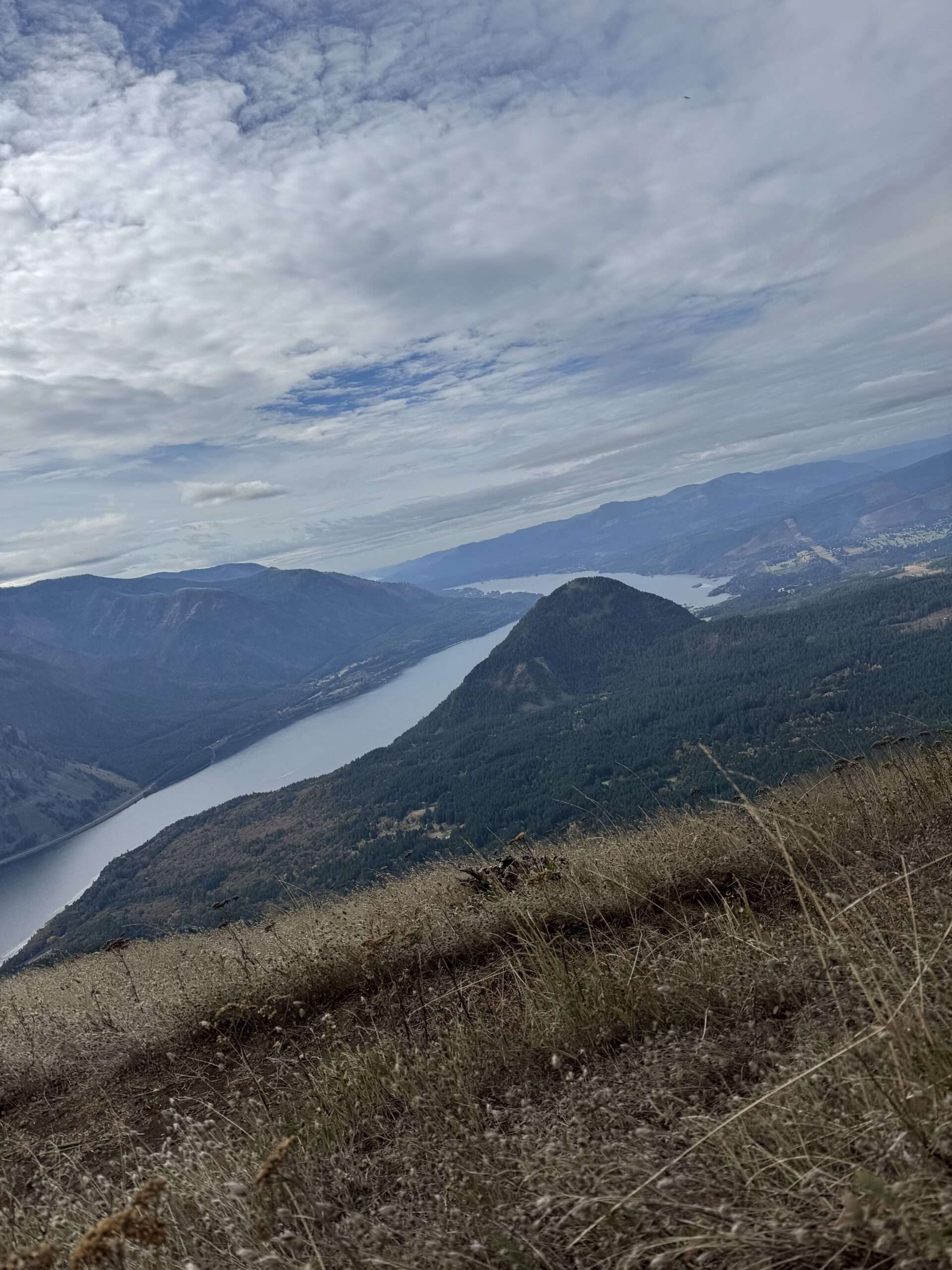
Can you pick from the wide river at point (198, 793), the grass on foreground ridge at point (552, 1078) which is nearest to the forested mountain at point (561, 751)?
the wide river at point (198, 793)

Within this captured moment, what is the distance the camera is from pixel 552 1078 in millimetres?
2861

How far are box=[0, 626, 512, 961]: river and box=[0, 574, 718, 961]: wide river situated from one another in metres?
0.27

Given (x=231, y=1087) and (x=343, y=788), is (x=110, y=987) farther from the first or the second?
(x=343, y=788)

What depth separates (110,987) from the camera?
6.16 m

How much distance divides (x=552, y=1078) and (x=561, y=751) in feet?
333

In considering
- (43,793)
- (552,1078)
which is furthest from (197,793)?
(552,1078)

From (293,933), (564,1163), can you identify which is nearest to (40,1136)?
(293,933)

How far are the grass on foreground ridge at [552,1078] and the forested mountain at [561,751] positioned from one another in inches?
1809

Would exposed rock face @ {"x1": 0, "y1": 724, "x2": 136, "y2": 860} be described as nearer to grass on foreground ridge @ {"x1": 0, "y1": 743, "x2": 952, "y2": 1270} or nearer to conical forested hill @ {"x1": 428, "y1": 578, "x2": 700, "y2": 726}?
conical forested hill @ {"x1": 428, "y1": 578, "x2": 700, "y2": 726}

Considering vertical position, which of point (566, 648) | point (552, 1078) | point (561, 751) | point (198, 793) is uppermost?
point (552, 1078)

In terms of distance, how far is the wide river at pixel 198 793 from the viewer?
107 metres

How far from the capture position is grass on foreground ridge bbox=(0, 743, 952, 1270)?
165 cm

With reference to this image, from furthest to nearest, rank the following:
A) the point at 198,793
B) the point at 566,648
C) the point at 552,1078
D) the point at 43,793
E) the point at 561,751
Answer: the point at 566,648, the point at 43,793, the point at 198,793, the point at 561,751, the point at 552,1078

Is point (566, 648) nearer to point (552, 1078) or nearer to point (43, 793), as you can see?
point (43, 793)
